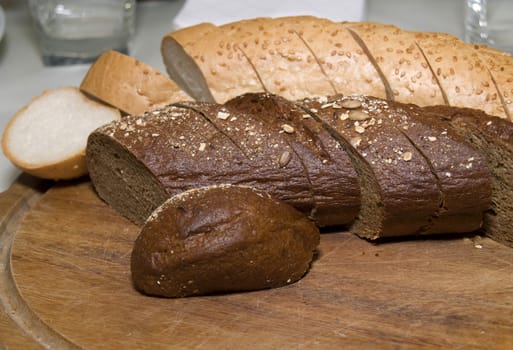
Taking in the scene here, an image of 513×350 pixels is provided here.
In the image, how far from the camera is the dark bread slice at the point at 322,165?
2764 millimetres

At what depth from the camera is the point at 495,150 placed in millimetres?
2752

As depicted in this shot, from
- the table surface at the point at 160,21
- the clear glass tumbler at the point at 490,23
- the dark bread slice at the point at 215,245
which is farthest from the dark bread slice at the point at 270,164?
the clear glass tumbler at the point at 490,23

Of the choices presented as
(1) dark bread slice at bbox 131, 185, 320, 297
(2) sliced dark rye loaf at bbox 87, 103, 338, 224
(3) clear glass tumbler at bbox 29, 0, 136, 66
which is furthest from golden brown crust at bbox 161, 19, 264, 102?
(3) clear glass tumbler at bbox 29, 0, 136, 66

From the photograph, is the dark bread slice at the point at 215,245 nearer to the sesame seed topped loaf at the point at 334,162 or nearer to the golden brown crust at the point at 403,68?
the sesame seed topped loaf at the point at 334,162

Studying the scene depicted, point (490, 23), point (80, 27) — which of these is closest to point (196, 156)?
point (80, 27)

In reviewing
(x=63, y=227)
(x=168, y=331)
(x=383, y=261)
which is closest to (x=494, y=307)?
(x=383, y=261)

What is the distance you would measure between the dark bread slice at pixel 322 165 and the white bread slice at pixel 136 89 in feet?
2.24

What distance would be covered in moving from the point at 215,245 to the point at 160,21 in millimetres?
3186

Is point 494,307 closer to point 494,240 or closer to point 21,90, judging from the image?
point 494,240

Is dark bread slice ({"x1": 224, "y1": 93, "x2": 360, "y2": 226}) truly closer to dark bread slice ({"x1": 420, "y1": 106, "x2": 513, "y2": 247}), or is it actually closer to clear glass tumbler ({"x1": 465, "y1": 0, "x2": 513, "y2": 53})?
dark bread slice ({"x1": 420, "y1": 106, "x2": 513, "y2": 247})

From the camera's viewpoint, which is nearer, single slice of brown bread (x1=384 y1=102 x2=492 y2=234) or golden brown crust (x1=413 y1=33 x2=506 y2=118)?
single slice of brown bread (x1=384 y1=102 x2=492 y2=234)

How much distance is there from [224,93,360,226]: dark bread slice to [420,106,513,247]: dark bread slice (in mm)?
453

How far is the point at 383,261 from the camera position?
9.12ft

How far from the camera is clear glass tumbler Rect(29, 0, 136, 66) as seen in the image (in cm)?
454
